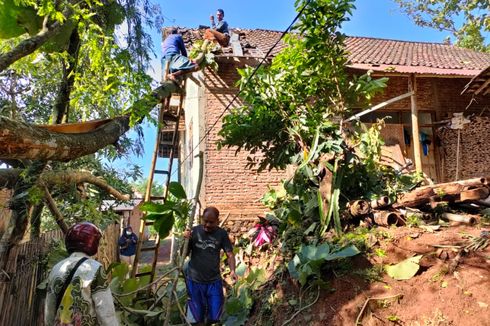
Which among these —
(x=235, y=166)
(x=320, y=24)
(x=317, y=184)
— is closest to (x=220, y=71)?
(x=235, y=166)

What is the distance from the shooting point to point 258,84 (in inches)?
259

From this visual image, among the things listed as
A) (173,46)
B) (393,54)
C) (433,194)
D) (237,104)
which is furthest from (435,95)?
(173,46)

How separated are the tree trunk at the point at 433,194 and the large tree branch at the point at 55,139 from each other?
389 centimetres

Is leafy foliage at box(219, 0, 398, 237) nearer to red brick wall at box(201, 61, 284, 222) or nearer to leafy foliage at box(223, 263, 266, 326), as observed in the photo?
leafy foliage at box(223, 263, 266, 326)

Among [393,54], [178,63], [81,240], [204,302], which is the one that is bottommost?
[204,302]

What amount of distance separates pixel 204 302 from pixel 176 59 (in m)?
3.72

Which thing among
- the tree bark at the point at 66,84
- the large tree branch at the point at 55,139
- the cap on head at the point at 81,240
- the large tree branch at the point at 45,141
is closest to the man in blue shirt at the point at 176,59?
the tree bark at the point at 66,84

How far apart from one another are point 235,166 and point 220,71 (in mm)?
2523

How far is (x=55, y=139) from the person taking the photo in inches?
109

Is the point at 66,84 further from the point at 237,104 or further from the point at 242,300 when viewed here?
the point at 237,104

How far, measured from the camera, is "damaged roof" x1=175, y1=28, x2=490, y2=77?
31.7ft

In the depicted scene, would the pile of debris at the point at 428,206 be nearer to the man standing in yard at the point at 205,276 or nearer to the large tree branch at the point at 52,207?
the man standing in yard at the point at 205,276

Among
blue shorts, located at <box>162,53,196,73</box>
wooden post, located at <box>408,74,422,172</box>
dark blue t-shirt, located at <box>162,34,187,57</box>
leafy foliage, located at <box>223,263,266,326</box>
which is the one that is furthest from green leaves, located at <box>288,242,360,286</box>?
wooden post, located at <box>408,74,422,172</box>

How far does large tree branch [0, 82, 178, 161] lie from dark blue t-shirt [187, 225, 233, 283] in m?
1.87
